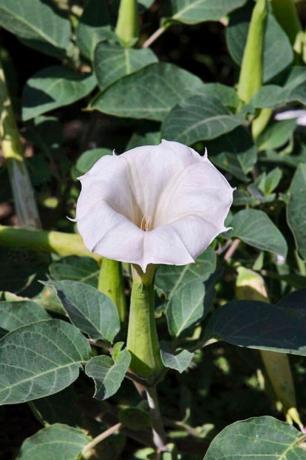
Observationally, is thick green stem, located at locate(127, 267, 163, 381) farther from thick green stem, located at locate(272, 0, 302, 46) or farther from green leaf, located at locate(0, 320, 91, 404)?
thick green stem, located at locate(272, 0, 302, 46)

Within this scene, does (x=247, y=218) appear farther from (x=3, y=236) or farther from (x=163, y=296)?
(x=3, y=236)

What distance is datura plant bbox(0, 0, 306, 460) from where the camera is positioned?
1275mm

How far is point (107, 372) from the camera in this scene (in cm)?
135

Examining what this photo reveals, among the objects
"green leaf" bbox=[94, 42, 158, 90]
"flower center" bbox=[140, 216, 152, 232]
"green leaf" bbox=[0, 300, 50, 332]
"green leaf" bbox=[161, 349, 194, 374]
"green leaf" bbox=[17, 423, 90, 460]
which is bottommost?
"green leaf" bbox=[17, 423, 90, 460]

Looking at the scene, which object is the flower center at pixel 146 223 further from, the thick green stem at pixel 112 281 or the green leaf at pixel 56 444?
the green leaf at pixel 56 444


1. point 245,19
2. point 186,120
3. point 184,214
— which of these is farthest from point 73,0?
point 184,214

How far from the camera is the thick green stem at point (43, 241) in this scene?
1.86 metres

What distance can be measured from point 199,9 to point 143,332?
104 cm

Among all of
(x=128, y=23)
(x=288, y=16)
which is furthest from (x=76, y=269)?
(x=288, y=16)

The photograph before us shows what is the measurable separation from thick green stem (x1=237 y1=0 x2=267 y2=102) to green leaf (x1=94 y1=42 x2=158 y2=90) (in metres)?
0.23

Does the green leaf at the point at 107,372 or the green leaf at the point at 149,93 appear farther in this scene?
the green leaf at the point at 149,93

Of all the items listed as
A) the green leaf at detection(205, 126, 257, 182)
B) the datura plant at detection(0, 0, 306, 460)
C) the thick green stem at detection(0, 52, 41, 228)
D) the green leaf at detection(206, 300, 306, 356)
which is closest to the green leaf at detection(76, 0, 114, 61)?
the datura plant at detection(0, 0, 306, 460)

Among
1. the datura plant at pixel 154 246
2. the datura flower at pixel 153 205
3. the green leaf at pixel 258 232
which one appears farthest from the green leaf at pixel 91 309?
the green leaf at pixel 258 232

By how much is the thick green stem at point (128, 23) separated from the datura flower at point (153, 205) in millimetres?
785
